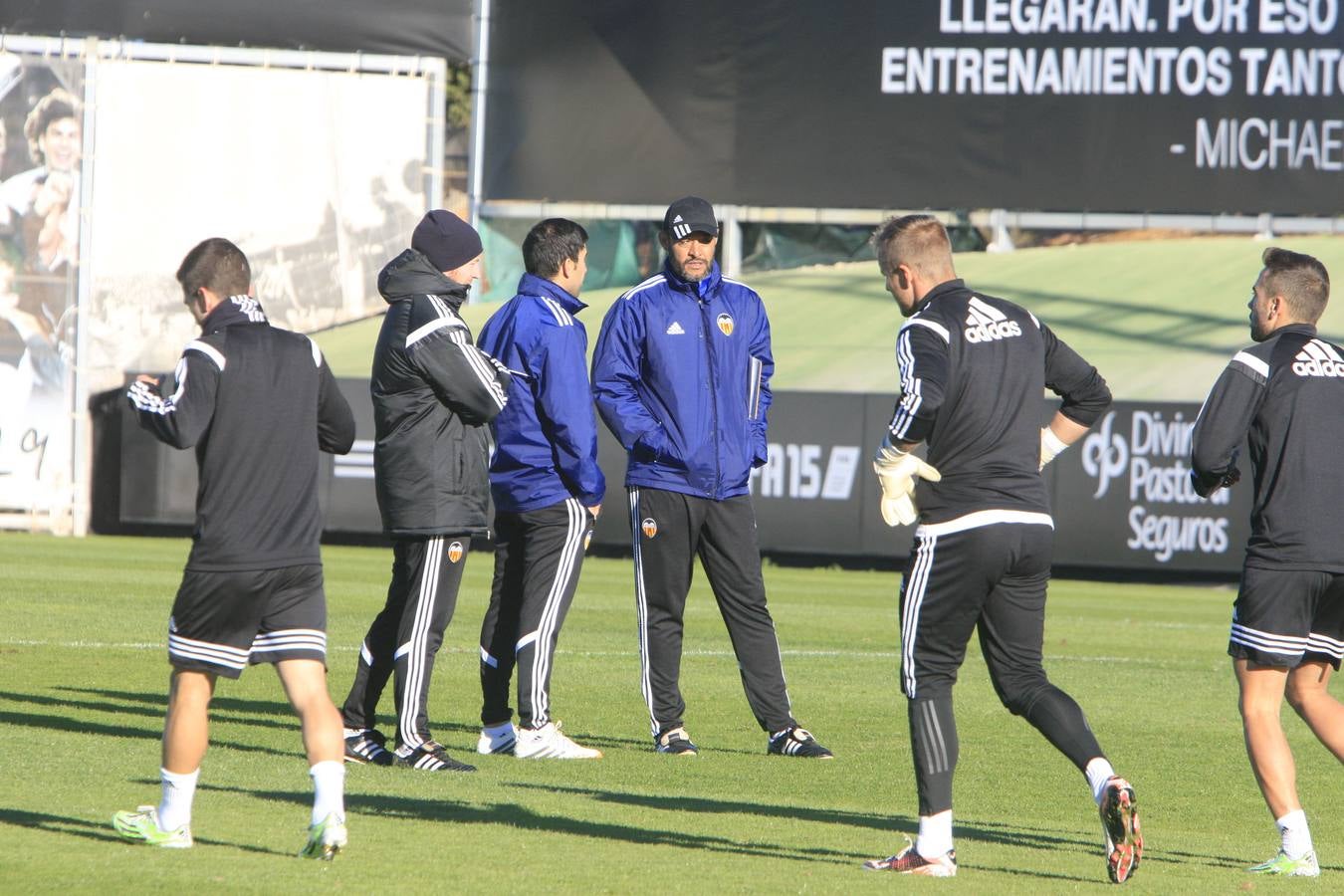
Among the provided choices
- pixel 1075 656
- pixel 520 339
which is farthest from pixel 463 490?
pixel 1075 656

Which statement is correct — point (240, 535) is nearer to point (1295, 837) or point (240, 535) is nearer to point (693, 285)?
point (693, 285)

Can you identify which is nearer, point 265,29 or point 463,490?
point 463,490

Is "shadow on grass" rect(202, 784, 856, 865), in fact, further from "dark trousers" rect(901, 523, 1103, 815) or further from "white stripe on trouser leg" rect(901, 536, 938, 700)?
"white stripe on trouser leg" rect(901, 536, 938, 700)

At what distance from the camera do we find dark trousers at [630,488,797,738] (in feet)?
28.6

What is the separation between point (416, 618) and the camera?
801 centimetres

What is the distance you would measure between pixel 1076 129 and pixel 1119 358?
4172mm

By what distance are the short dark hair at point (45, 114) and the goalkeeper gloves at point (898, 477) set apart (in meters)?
22.2

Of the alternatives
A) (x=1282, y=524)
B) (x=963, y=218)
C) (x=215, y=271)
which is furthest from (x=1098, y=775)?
(x=963, y=218)

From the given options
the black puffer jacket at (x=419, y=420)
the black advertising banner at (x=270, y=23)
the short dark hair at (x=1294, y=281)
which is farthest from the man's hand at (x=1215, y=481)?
the black advertising banner at (x=270, y=23)

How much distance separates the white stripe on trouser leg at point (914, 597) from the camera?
6.11m

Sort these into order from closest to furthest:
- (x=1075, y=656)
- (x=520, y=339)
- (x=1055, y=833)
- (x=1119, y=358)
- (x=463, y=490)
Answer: (x=1055, y=833) → (x=463, y=490) → (x=520, y=339) → (x=1075, y=656) → (x=1119, y=358)

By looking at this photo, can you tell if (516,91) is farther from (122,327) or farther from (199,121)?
(122,327)

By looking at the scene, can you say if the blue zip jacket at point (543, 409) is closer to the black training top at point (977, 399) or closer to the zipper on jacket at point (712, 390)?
the zipper on jacket at point (712, 390)

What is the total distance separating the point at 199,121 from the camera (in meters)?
27.9
